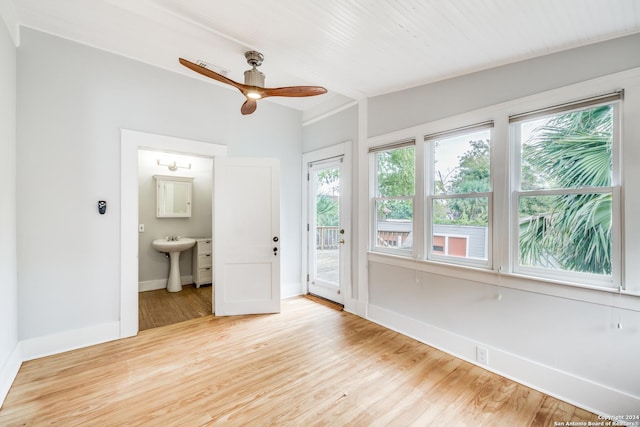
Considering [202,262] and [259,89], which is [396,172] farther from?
[202,262]

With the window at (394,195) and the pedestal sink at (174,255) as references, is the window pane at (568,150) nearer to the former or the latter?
the window at (394,195)

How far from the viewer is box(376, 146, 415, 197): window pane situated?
2934mm

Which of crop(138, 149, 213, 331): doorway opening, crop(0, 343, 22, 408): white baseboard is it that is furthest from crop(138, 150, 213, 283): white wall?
crop(0, 343, 22, 408): white baseboard

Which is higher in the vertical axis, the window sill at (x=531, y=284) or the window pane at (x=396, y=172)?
the window pane at (x=396, y=172)

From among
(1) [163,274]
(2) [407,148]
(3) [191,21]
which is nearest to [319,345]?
(2) [407,148]

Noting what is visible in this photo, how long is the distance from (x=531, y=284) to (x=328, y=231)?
8.02ft

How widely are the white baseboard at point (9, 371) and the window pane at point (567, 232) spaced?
156 inches

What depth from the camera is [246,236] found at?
137 inches

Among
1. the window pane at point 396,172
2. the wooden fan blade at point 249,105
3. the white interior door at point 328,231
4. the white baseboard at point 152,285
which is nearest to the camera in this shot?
the wooden fan blade at point 249,105

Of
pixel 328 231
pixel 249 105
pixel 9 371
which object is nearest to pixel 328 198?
pixel 328 231

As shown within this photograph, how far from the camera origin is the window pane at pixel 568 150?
183 centimetres

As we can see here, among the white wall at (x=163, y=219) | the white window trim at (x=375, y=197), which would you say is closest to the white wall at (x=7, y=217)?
the white wall at (x=163, y=219)

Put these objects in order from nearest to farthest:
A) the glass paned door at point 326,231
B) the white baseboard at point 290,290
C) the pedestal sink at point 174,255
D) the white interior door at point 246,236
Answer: the white interior door at point 246,236
the glass paned door at point 326,231
the white baseboard at point 290,290
the pedestal sink at point 174,255

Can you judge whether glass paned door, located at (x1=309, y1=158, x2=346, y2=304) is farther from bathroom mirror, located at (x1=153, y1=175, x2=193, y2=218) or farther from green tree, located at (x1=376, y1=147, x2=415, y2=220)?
bathroom mirror, located at (x1=153, y1=175, x2=193, y2=218)
